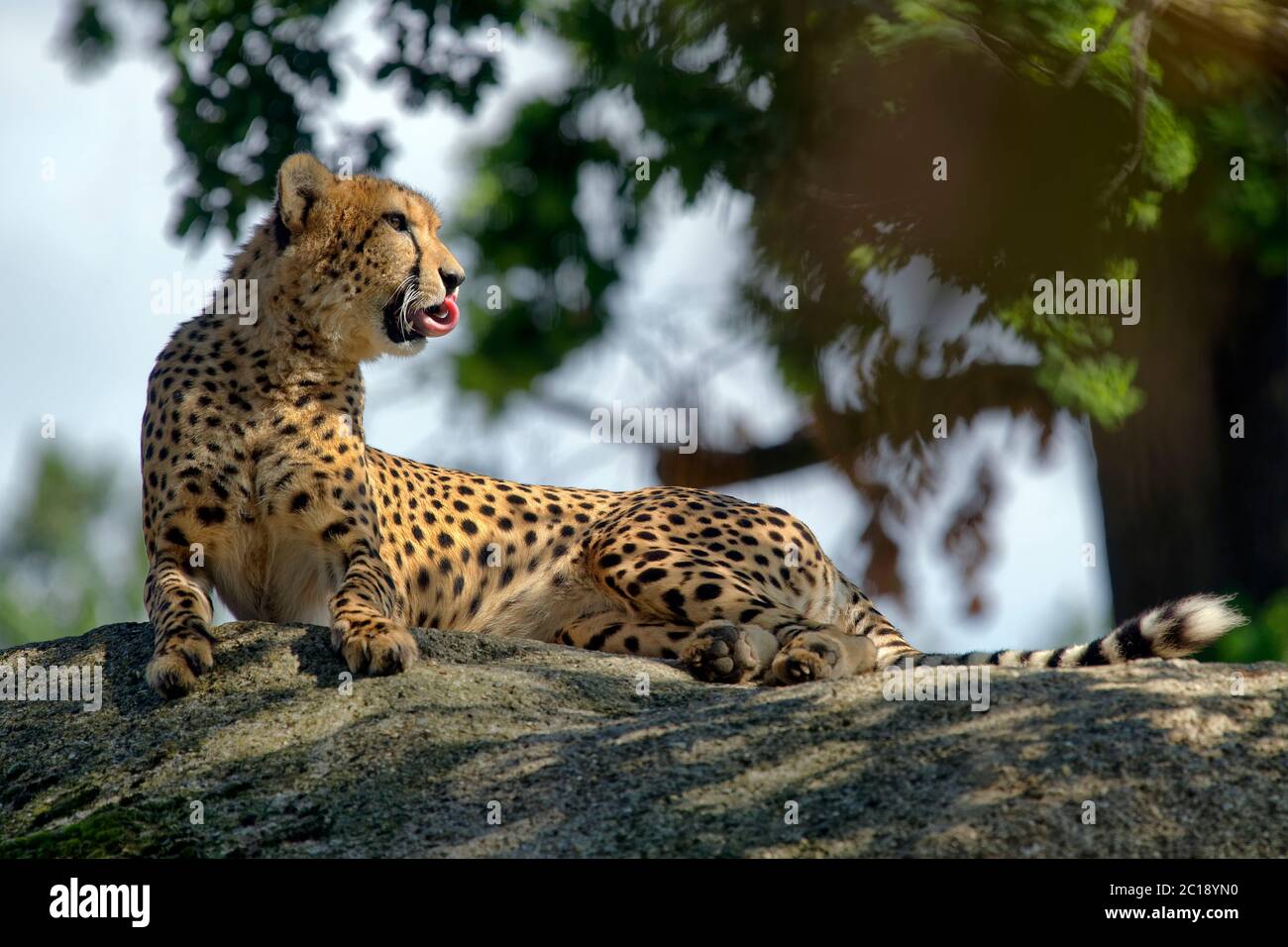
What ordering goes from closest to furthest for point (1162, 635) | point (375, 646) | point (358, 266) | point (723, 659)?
point (375, 646) < point (1162, 635) < point (723, 659) < point (358, 266)

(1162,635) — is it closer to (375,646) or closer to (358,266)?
(375,646)

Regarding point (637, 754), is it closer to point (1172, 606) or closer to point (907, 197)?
point (1172, 606)

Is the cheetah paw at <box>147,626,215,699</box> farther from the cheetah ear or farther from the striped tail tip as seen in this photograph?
the striped tail tip

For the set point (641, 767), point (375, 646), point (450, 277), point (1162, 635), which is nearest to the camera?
point (641, 767)

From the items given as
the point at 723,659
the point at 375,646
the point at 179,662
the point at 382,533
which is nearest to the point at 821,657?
the point at 723,659

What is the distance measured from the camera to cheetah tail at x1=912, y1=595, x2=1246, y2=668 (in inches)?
202

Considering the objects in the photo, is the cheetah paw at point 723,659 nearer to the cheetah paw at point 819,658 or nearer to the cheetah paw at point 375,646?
the cheetah paw at point 819,658

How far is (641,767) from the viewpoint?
13.6 feet

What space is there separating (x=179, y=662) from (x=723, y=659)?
174 cm

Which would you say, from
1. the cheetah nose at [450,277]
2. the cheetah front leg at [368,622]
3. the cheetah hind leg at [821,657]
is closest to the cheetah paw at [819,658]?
the cheetah hind leg at [821,657]

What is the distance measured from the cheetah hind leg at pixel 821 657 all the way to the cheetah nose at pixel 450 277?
1863 mm

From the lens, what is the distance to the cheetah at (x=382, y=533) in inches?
210

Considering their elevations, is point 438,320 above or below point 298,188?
below

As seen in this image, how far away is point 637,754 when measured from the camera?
4234 mm
